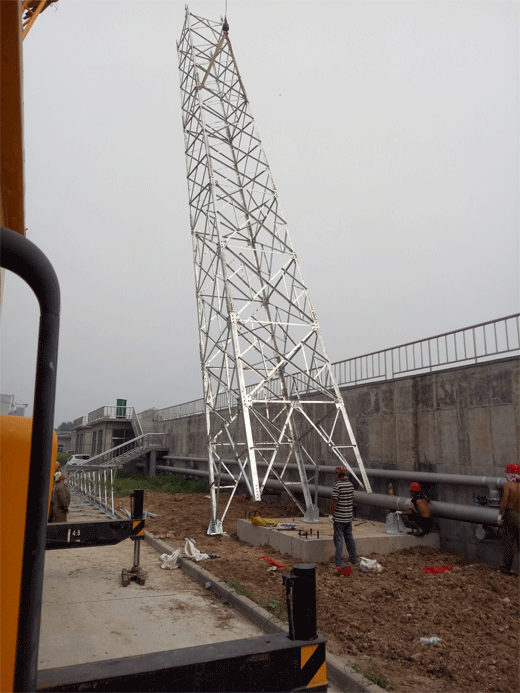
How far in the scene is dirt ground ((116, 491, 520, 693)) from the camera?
15.2ft

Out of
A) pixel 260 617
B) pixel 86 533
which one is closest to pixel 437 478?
pixel 260 617

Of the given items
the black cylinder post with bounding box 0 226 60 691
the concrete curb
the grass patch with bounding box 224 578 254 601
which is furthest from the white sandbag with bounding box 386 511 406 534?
the black cylinder post with bounding box 0 226 60 691

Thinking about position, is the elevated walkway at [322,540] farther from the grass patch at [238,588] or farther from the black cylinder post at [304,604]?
the black cylinder post at [304,604]

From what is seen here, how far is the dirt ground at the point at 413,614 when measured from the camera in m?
4.63

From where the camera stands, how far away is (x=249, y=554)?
969 cm

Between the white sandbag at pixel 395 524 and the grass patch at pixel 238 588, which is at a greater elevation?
the white sandbag at pixel 395 524

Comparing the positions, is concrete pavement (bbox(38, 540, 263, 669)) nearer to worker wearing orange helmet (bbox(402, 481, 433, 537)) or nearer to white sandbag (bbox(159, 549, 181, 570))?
white sandbag (bbox(159, 549, 181, 570))

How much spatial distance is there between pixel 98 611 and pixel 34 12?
11694mm

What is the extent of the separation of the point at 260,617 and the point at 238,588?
1185 millimetres

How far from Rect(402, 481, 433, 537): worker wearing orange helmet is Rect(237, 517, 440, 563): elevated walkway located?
163mm

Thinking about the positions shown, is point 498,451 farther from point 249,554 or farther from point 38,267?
point 38,267

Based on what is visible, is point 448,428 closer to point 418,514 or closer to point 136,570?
point 418,514

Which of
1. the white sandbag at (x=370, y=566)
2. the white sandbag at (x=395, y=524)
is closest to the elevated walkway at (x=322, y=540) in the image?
the white sandbag at (x=395, y=524)

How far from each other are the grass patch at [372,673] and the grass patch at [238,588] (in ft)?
7.59
